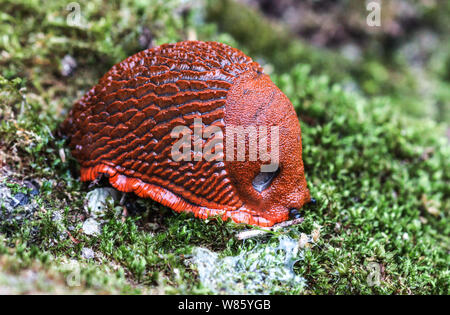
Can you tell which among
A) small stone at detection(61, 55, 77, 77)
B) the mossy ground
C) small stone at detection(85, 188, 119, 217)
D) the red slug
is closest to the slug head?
the red slug

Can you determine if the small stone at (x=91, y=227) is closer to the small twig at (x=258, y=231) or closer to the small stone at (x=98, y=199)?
the small stone at (x=98, y=199)

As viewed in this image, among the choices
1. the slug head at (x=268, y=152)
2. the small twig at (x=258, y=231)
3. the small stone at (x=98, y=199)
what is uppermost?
the slug head at (x=268, y=152)

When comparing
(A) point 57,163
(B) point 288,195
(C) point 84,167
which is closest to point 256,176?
(B) point 288,195

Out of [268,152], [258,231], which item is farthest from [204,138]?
[258,231]

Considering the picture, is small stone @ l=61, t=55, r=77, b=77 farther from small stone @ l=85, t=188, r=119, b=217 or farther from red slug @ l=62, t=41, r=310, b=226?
small stone @ l=85, t=188, r=119, b=217

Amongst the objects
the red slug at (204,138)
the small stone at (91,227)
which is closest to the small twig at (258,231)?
the red slug at (204,138)

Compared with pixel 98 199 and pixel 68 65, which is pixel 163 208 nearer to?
pixel 98 199
